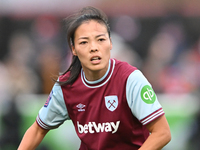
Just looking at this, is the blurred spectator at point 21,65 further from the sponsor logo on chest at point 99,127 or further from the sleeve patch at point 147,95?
the sleeve patch at point 147,95

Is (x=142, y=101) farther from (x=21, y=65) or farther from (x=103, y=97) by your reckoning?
(x=21, y=65)

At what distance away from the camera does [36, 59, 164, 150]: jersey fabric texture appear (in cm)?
296

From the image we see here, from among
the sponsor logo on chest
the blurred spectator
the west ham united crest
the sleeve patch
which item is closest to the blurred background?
the blurred spectator

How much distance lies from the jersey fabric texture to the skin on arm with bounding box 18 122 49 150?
0.36m

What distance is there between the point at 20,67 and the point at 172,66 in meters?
2.80

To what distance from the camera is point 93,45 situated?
10.0ft

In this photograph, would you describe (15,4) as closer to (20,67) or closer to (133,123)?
(20,67)

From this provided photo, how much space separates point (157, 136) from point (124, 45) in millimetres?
4546

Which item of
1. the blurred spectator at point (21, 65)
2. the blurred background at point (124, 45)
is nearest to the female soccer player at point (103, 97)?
the blurred background at point (124, 45)

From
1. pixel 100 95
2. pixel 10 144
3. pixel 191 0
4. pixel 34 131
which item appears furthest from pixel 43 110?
pixel 191 0

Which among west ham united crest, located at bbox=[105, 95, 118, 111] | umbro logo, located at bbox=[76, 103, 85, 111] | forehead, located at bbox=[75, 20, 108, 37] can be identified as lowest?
umbro logo, located at bbox=[76, 103, 85, 111]

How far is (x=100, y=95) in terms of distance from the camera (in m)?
3.19

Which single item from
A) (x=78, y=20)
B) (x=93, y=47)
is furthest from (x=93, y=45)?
(x=78, y=20)

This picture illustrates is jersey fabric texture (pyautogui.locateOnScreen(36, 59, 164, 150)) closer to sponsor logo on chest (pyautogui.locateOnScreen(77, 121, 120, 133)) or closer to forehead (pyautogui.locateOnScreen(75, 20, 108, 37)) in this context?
sponsor logo on chest (pyautogui.locateOnScreen(77, 121, 120, 133))
